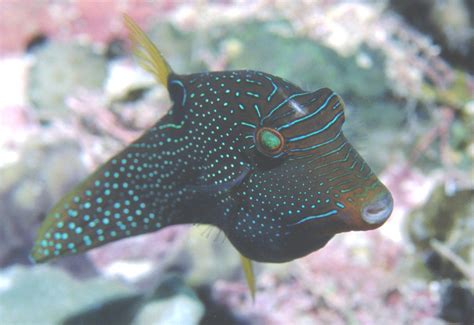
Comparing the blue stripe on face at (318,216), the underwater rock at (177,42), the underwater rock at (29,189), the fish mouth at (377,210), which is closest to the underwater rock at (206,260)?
the underwater rock at (29,189)

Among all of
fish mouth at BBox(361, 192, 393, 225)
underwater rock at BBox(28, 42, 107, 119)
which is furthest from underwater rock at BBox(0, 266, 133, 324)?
underwater rock at BBox(28, 42, 107, 119)

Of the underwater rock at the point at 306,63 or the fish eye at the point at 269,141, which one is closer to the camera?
the fish eye at the point at 269,141

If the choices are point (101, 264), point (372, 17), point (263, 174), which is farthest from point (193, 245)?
point (372, 17)

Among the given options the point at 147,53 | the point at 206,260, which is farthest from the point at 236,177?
the point at 206,260

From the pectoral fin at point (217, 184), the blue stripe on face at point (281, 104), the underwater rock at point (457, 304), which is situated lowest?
the underwater rock at point (457, 304)

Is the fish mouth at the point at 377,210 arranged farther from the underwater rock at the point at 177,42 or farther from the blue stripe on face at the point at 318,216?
the underwater rock at the point at 177,42

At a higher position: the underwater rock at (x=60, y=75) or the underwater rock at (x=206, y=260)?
the underwater rock at (x=60, y=75)

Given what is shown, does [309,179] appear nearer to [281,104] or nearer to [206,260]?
[281,104]
